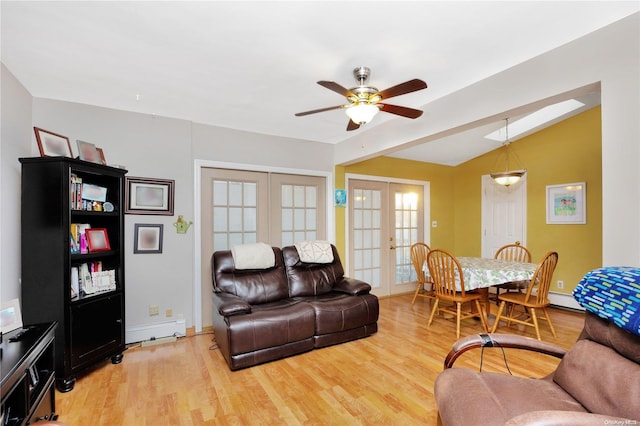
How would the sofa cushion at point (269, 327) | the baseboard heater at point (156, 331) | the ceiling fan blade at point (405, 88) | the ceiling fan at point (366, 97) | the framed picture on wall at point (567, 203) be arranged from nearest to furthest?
the ceiling fan blade at point (405, 88), the ceiling fan at point (366, 97), the sofa cushion at point (269, 327), the baseboard heater at point (156, 331), the framed picture on wall at point (567, 203)

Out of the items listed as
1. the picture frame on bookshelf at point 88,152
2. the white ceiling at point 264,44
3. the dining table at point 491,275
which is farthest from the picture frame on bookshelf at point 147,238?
the dining table at point 491,275

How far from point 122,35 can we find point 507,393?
2.89m

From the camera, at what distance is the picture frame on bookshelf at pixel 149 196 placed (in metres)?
3.13

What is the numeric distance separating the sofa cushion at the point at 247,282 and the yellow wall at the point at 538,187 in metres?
1.45

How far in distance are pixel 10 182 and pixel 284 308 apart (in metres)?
2.32

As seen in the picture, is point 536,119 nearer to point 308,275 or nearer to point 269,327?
point 308,275

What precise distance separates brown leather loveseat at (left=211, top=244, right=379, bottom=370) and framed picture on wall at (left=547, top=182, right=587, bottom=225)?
3.19 meters

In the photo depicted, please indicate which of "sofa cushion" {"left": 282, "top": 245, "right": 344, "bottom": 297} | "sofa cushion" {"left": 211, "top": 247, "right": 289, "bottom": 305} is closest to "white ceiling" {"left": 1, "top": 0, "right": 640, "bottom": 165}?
"sofa cushion" {"left": 211, "top": 247, "right": 289, "bottom": 305}

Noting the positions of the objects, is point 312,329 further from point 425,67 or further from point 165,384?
point 425,67

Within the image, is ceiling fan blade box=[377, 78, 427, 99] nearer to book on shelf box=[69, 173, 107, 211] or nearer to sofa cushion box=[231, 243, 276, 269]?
sofa cushion box=[231, 243, 276, 269]

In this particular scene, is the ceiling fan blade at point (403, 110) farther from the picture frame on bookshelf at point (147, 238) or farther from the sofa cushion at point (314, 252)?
the picture frame on bookshelf at point (147, 238)

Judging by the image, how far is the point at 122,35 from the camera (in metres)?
1.88

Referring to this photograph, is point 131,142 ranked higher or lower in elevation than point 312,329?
higher

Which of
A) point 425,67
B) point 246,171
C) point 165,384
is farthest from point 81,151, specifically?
point 425,67
